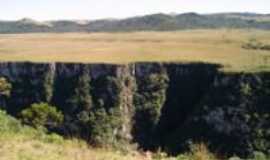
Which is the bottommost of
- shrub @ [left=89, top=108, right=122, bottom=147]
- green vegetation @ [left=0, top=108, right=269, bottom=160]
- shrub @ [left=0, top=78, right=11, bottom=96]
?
shrub @ [left=89, top=108, right=122, bottom=147]

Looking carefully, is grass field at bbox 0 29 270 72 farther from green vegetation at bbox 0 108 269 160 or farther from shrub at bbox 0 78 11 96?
green vegetation at bbox 0 108 269 160

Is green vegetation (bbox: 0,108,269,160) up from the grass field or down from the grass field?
up

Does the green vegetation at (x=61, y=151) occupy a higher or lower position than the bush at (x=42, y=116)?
higher

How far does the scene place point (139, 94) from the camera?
95812 millimetres

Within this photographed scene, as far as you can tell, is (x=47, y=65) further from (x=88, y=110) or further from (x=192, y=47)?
(x=192, y=47)

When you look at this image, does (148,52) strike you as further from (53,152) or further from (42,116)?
(53,152)

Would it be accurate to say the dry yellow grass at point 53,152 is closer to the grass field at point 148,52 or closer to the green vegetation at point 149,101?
the grass field at point 148,52

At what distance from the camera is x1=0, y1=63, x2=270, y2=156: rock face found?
81.3 meters

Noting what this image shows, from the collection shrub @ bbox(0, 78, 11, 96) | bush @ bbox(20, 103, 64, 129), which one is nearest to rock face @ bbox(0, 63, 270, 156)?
shrub @ bbox(0, 78, 11, 96)

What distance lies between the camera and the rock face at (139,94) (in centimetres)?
8131

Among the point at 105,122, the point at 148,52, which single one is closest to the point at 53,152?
the point at 105,122

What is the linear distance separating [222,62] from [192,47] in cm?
2034

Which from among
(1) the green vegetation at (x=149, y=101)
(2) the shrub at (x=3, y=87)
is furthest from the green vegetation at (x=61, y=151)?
(1) the green vegetation at (x=149, y=101)

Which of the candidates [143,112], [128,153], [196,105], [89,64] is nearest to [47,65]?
[89,64]
